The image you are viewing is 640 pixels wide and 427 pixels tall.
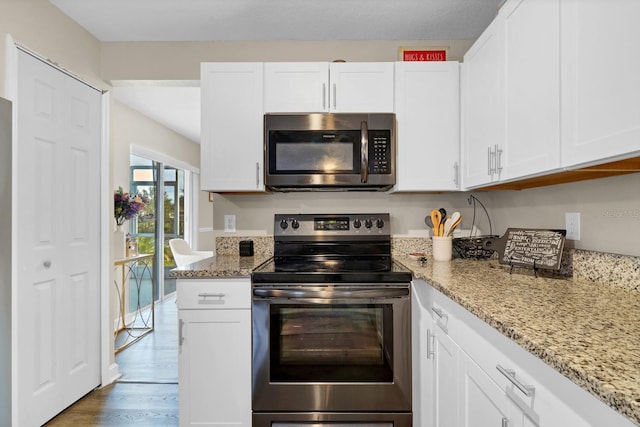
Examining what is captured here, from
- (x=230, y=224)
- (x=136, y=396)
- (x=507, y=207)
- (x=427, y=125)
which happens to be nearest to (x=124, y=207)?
(x=230, y=224)

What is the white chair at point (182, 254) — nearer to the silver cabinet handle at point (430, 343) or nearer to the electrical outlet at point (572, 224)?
the silver cabinet handle at point (430, 343)

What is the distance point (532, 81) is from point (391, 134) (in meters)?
0.84

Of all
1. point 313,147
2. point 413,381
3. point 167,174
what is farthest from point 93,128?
point 167,174

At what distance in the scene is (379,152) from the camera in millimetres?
2102

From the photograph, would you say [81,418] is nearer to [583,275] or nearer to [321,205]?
[321,205]

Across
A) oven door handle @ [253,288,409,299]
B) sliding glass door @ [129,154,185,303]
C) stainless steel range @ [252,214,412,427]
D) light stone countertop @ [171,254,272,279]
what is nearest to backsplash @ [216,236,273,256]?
light stone countertop @ [171,254,272,279]

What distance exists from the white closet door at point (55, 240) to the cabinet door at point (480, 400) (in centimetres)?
215

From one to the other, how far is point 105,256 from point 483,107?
2.57 m

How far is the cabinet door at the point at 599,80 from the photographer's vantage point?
920mm

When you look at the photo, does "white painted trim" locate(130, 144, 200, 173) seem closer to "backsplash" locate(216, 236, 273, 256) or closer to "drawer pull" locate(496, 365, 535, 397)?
"backsplash" locate(216, 236, 273, 256)

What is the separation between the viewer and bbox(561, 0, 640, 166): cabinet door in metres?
0.92

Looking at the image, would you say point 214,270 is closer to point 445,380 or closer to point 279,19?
point 445,380

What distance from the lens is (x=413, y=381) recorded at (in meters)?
1.72

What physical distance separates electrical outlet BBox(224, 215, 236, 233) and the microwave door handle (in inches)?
38.7
